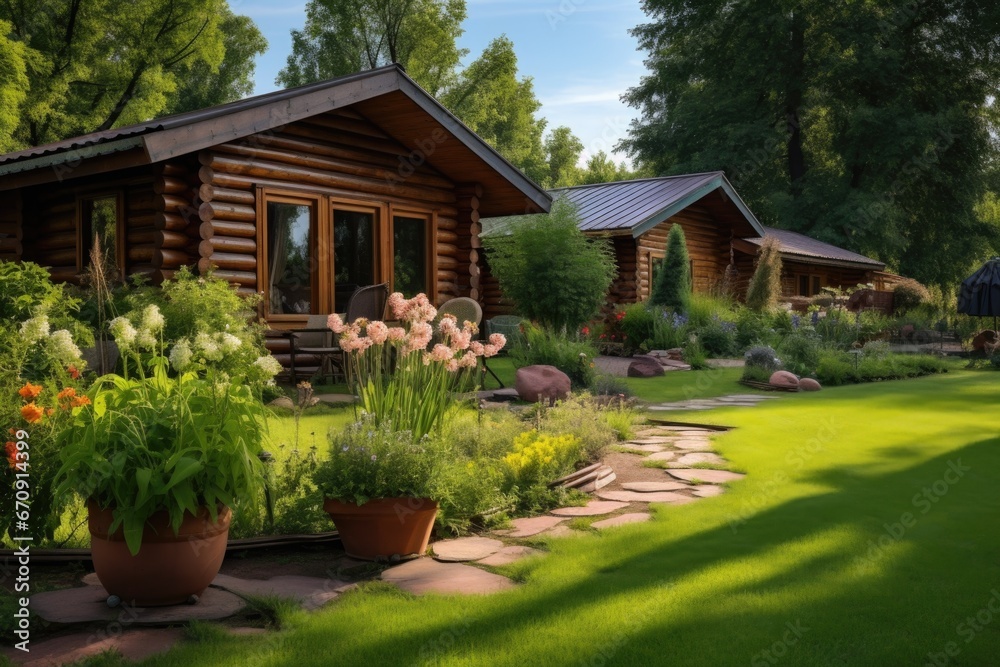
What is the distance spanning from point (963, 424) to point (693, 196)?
12.8m

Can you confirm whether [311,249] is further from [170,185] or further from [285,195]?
[170,185]

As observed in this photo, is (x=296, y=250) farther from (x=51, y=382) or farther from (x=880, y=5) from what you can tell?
(x=880, y=5)

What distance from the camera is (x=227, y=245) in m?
10.5

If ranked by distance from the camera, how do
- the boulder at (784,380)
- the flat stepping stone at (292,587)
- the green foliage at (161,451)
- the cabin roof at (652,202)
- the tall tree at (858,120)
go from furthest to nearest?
the tall tree at (858,120) < the cabin roof at (652,202) < the boulder at (784,380) < the flat stepping stone at (292,587) < the green foliage at (161,451)

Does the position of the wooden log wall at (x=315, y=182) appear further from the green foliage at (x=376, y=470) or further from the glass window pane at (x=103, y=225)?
the green foliage at (x=376, y=470)

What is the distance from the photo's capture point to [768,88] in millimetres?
36969

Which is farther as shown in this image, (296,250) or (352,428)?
(296,250)

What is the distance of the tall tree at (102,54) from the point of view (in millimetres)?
22359

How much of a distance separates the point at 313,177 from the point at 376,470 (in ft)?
26.7

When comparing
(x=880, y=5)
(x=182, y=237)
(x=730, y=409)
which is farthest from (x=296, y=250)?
(x=880, y=5)

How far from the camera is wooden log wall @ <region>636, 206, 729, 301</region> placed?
20859 millimetres

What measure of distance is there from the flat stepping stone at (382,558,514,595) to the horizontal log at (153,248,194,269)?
692 centimetres

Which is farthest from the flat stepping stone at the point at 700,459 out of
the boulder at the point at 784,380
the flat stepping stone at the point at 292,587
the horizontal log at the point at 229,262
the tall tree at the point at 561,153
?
the tall tree at the point at 561,153

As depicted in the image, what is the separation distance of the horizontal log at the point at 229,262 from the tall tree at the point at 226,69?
23.8m
